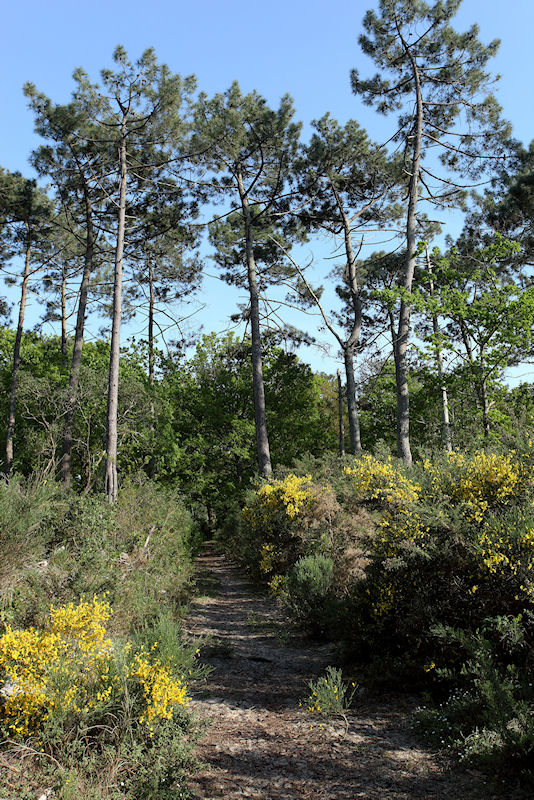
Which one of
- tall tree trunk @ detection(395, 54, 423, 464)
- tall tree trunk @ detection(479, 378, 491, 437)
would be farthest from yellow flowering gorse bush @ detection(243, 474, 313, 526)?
tall tree trunk @ detection(479, 378, 491, 437)

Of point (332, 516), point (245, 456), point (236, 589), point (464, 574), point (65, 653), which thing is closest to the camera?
point (65, 653)

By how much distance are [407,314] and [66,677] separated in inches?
449

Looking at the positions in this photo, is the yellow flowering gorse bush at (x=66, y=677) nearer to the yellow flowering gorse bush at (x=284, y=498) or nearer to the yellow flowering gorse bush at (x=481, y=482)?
the yellow flowering gorse bush at (x=481, y=482)

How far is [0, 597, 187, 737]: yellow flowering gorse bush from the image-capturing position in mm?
3811

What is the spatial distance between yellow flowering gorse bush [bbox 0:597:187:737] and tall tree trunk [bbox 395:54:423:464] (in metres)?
9.11

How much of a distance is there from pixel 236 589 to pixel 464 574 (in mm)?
9140

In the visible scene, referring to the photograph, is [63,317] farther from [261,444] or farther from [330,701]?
[330,701]

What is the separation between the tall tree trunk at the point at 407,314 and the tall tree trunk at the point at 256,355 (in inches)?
174

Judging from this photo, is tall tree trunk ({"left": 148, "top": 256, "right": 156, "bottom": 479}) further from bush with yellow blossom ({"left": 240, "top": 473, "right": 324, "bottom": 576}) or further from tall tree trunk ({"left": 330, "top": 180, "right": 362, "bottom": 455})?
bush with yellow blossom ({"left": 240, "top": 473, "right": 324, "bottom": 576})

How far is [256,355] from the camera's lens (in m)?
17.1

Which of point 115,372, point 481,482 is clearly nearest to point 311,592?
point 481,482

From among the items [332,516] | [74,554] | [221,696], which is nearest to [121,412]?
[332,516]

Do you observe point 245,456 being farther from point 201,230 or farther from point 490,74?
point 490,74

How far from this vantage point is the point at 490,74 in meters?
13.6
